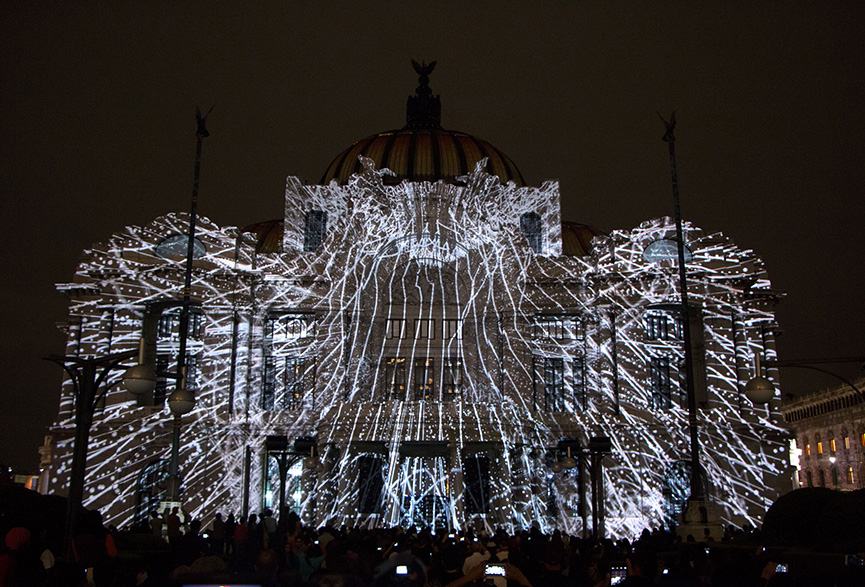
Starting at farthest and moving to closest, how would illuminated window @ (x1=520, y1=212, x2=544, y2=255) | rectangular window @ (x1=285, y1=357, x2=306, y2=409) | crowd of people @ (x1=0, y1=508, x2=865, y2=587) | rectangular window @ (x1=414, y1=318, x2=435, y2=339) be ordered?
illuminated window @ (x1=520, y1=212, x2=544, y2=255), rectangular window @ (x1=414, y1=318, x2=435, y2=339), rectangular window @ (x1=285, y1=357, x2=306, y2=409), crowd of people @ (x1=0, y1=508, x2=865, y2=587)

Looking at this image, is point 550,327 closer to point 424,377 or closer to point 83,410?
point 424,377

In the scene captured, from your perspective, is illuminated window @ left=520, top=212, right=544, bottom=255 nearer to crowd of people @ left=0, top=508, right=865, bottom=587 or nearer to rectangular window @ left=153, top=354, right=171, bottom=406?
rectangular window @ left=153, top=354, right=171, bottom=406

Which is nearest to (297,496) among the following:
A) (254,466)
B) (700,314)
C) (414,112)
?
(254,466)

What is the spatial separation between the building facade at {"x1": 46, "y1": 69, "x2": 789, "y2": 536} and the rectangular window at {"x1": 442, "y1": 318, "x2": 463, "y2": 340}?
0.08 meters

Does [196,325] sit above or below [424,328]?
above

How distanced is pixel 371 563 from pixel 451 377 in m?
27.3

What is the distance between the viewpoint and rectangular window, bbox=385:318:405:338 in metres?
42.8

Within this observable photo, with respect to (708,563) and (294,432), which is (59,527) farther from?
(294,432)

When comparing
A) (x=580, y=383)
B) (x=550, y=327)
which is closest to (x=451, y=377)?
(x=550, y=327)

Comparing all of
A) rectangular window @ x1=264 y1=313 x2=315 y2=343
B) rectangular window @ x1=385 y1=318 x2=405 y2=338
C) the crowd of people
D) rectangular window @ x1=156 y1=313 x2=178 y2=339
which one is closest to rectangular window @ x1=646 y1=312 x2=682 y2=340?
rectangular window @ x1=385 y1=318 x2=405 y2=338

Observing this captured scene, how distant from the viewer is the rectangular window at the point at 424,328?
42750 mm

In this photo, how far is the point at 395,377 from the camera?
41938 mm

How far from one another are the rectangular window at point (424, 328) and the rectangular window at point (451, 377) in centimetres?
156

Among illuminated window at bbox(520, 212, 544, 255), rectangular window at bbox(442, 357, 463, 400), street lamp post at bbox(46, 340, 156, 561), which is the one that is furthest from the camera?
illuminated window at bbox(520, 212, 544, 255)
